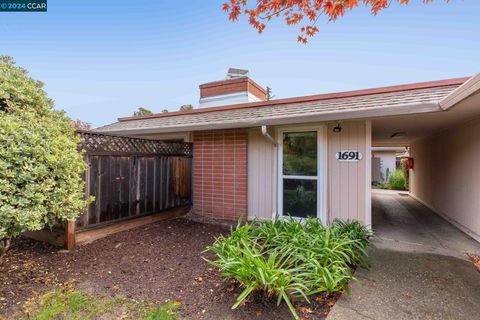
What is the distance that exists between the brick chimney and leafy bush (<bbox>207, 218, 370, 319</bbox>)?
6.06 meters

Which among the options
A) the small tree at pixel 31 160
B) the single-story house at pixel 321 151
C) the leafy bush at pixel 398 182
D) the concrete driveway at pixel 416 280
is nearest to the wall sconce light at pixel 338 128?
the single-story house at pixel 321 151

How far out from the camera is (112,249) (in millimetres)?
4473

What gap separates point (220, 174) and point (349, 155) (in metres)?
3.09

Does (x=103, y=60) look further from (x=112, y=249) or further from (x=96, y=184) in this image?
(x=112, y=249)

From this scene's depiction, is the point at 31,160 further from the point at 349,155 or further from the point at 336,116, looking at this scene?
the point at 349,155

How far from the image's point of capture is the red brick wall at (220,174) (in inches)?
244

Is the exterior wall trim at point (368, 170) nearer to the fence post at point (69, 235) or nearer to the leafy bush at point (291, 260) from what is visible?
the leafy bush at point (291, 260)

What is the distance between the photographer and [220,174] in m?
6.48

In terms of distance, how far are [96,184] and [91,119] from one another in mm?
14705

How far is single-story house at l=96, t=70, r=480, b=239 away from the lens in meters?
4.64

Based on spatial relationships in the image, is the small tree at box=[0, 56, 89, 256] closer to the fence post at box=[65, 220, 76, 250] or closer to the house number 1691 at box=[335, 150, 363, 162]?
the fence post at box=[65, 220, 76, 250]

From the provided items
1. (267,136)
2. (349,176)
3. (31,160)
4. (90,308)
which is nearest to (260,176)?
(267,136)

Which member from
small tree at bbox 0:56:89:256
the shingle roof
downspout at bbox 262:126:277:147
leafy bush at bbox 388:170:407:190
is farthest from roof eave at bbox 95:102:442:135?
leafy bush at bbox 388:170:407:190

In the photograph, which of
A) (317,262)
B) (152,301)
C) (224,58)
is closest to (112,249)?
(152,301)
